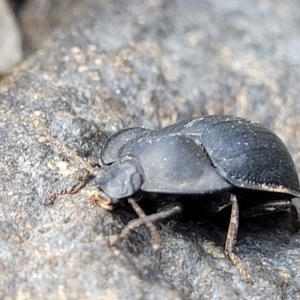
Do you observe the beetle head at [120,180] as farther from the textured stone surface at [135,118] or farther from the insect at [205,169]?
the textured stone surface at [135,118]

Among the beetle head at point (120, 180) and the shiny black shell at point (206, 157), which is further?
the shiny black shell at point (206, 157)

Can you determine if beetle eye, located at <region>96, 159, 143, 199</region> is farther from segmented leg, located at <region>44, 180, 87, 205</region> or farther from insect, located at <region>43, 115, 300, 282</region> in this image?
segmented leg, located at <region>44, 180, 87, 205</region>

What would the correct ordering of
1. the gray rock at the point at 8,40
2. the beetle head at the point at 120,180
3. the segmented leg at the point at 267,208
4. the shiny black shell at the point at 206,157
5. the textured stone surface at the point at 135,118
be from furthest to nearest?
1. the gray rock at the point at 8,40
2. the segmented leg at the point at 267,208
3. the shiny black shell at the point at 206,157
4. the beetle head at the point at 120,180
5. the textured stone surface at the point at 135,118

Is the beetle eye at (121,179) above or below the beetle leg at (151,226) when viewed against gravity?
above

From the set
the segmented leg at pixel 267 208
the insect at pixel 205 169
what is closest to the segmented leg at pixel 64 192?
the insect at pixel 205 169

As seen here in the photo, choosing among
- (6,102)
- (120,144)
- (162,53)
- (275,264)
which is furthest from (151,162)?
(162,53)

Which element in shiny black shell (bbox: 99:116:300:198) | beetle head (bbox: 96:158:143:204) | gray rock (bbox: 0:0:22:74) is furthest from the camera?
gray rock (bbox: 0:0:22:74)

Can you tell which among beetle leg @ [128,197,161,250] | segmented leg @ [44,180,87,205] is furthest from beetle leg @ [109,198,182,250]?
segmented leg @ [44,180,87,205]
